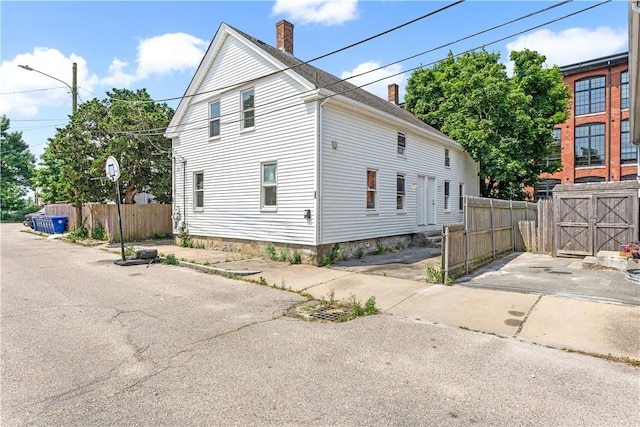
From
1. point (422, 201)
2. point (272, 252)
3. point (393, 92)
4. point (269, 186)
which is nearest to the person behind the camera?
point (272, 252)

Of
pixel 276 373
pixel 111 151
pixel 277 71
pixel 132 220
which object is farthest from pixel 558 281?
pixel 111 151

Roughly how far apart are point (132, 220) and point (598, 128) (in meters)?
36.7

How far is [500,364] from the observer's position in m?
4.25

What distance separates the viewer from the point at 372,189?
1368 cm

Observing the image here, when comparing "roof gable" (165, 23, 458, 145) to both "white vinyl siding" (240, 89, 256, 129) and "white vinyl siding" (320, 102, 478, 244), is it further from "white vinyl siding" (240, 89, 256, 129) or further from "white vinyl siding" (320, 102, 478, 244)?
"white vinyl siding" (320, 102, 478, 244)

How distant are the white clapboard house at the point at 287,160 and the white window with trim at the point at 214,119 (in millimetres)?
41

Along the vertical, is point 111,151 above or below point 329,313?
above

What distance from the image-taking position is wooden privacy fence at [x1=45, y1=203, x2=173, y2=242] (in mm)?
18234

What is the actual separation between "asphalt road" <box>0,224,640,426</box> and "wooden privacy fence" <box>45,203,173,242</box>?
12.4 meters

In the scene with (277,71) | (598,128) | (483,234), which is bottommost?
(483,234)

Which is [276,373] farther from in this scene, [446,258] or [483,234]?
[483,234]

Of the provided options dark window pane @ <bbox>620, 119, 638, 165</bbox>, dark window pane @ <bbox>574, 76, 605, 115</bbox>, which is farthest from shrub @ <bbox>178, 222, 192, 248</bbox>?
dark window pane @ <bbox>574, 76, 605, 115</bbox>

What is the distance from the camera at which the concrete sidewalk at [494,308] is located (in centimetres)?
503

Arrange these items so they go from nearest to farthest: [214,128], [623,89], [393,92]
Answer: [214,128] < [393,92] < [623,89]
